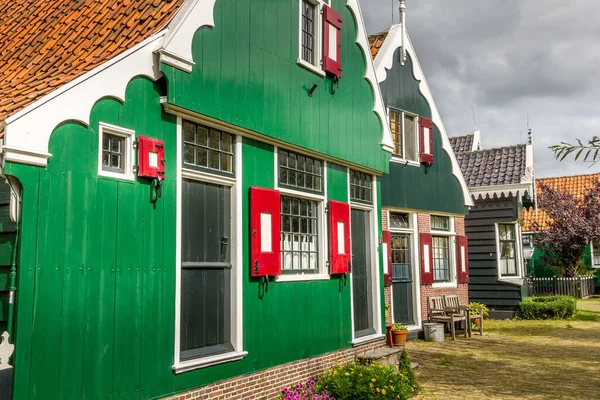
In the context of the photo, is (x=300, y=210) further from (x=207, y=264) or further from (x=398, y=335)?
(x=398, y=335)

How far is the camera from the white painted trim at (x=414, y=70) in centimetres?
1451

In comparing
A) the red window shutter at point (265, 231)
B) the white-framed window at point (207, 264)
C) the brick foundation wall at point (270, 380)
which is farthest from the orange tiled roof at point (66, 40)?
the brick foundation wall at point (270, 380)

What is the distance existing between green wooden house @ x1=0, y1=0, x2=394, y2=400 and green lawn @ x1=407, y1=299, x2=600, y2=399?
74.4 inches

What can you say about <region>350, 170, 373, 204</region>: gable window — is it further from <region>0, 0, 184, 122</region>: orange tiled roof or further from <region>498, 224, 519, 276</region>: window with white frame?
<region>498, 224, 519, 276</region>: window with white frame

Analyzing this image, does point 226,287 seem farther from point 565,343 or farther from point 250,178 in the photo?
point 565,343

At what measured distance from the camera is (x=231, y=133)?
7691mm

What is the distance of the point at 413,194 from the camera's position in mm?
15094

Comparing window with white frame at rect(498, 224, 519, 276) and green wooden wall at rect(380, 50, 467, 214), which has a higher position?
green wooden wall at rect(380, 50, 467, 214)

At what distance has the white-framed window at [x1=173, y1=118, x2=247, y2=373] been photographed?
22.2 ft

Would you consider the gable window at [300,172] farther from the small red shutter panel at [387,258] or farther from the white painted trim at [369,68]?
the small red shutter panel at [387,258]

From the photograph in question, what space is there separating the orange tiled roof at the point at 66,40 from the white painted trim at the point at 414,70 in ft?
26.7

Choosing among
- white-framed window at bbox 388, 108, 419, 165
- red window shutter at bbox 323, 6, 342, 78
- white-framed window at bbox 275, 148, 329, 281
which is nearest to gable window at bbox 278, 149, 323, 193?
white-framed window at bbox 275, 148, 329, 281

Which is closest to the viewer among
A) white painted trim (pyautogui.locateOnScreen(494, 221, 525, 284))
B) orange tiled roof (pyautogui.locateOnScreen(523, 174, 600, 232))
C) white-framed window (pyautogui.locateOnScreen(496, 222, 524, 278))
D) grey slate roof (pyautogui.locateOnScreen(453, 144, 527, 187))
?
white painted trim (pyautogui.locateOnScreen(494, 221, 525, 284))

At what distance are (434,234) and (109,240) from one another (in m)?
11.7
